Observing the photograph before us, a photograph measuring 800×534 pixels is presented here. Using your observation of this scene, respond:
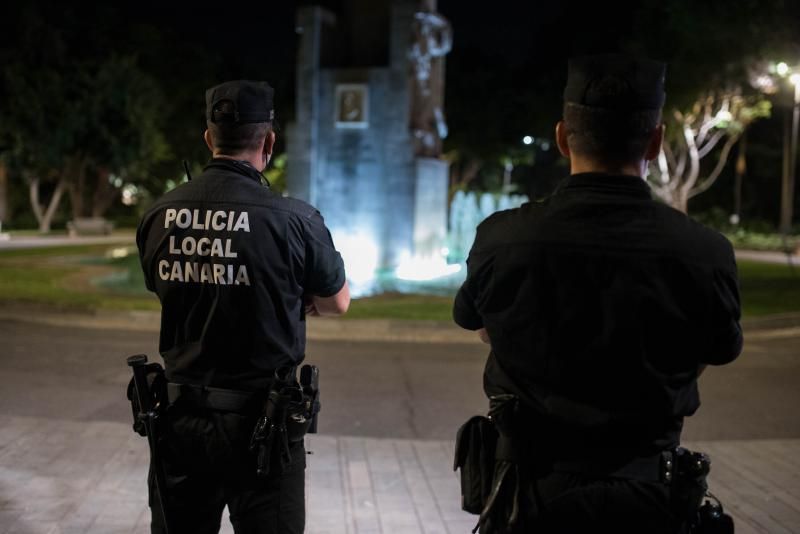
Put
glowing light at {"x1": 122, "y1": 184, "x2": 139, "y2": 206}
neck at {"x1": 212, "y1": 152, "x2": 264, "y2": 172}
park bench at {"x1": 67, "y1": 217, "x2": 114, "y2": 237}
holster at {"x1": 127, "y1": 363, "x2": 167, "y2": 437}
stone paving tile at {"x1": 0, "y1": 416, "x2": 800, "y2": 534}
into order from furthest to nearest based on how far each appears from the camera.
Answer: glowing light at {"x1": 122, "y1": 184, "x2": 139, "y2": 206}
park bench at {"x1": 67, "y1": 217, "x2": 114, "y2": 237}
stone paving tile at {"x1": 0, "y1": 416, "x2": 800, "y2": 534}
neck at {"x1": 212, "y1": 152, "x2": 264, "y2": 172}
holster at {"x1": 127, "y1": 363, "x2": 167, "y2": 437}

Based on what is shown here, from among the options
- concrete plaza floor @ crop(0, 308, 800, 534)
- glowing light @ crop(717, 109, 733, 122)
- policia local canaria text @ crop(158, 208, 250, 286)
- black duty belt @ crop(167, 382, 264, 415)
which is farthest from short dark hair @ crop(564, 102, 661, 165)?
glowing light @ crop(717, 109, 733, 122)

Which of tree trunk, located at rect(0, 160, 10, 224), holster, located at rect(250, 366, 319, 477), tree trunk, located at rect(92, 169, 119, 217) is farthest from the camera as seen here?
tree trunk, located at rect(92, 169, 119, 217)

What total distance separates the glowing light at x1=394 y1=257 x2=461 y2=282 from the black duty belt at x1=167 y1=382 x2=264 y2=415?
15.2 metres

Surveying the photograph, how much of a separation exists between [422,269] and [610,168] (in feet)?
56.4

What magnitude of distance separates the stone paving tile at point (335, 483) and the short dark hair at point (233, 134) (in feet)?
7.75

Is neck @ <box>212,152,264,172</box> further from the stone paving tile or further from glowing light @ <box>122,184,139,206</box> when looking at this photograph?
glowing light @ <box>122,184,139,206</box>

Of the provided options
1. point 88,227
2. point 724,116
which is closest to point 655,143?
point 724,116

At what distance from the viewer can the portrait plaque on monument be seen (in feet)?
62.8

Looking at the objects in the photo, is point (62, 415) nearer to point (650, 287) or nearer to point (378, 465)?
point (378, 465)

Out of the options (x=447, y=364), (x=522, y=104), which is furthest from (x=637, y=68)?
(x=522, y=104)

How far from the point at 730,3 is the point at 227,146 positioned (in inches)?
1152

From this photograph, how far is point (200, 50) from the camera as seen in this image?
168 ft

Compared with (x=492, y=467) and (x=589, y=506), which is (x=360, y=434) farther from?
(x=589, y=506)

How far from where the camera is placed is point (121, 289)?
15367 mm
